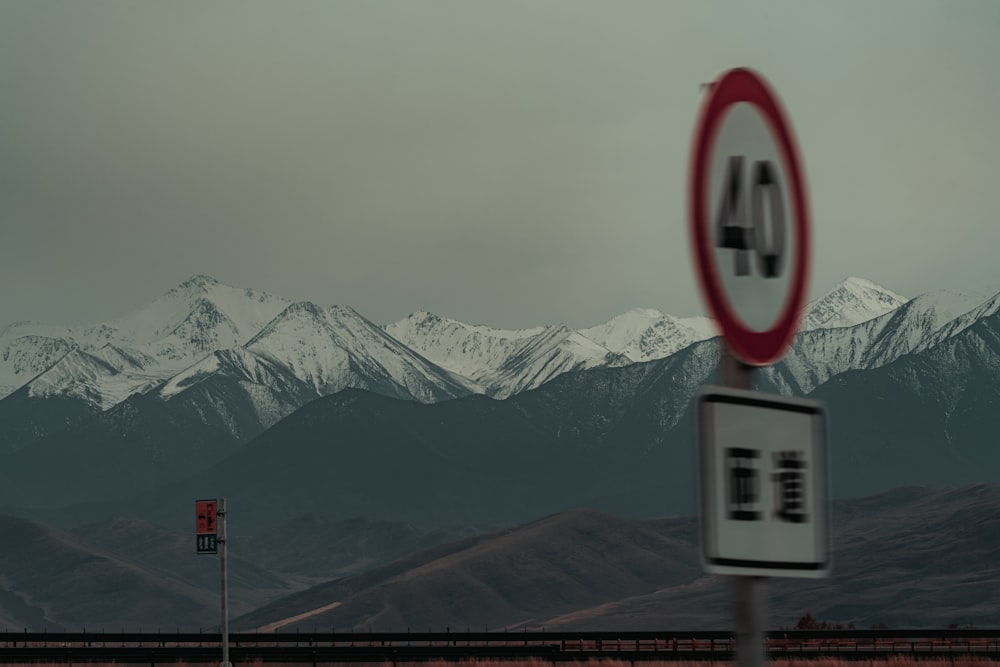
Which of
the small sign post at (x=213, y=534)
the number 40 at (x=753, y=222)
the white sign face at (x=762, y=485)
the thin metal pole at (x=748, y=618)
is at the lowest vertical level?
the thin metal pole at (x=748, y=618)

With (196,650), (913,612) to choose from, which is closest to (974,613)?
(913,612)

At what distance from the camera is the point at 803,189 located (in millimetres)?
5629

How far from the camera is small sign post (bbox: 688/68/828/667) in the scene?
4996 millimetres

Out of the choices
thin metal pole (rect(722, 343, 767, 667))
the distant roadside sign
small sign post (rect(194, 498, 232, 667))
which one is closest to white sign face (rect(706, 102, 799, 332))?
thin metal pole (rect(722, 343, 767, 667))

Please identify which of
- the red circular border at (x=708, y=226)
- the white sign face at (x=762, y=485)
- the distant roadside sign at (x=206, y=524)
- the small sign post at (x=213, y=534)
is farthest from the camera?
the distant roadside sign at (x=206, y=524)

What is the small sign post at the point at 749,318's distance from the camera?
16.4ft

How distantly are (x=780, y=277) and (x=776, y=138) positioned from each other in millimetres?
507

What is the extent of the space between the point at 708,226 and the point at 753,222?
25cm

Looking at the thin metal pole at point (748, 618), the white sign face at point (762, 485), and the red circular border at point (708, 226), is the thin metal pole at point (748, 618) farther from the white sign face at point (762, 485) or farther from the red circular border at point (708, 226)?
the red circular border at point (708, 226)

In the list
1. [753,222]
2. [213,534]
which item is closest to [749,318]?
[753,222]

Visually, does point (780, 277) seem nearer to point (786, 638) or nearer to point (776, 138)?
point (776, 138)

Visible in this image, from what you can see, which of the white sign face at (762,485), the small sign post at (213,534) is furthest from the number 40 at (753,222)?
the small sign post at (213,534)

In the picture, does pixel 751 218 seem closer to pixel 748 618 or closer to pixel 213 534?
pixel 748 618

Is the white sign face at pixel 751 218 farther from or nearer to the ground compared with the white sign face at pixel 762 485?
farther from the ground
